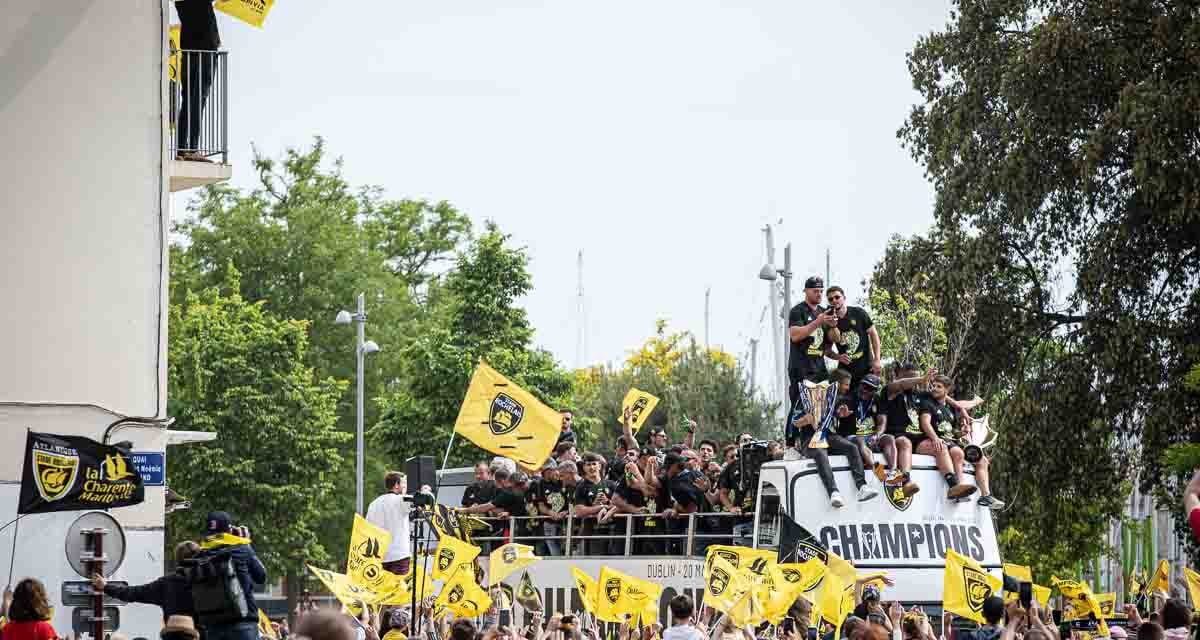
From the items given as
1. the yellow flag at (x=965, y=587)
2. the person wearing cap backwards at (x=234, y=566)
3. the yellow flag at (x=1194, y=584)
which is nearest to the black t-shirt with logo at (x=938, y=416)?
the yellow flag at (x=965, y=587)

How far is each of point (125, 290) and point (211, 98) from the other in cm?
372

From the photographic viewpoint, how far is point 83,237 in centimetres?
1797

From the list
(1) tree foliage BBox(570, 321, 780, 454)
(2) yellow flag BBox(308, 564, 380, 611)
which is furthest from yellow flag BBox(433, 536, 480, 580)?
(1) tree foliage BBox(570, 321, 780, 454)

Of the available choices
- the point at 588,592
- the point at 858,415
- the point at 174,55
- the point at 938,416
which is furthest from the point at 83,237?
the point at 938,416

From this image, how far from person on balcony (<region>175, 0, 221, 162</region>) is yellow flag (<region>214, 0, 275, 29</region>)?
1.97 feet

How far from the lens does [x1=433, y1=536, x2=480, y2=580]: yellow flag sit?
1658 cm

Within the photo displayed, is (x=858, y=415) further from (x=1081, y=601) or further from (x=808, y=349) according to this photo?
(x=1081, y=601)

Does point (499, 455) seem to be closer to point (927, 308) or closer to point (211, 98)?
point (211, 98)

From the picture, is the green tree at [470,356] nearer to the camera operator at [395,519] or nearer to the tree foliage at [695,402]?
the tree foliage at [695,402]

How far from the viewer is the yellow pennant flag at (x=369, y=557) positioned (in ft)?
54.5

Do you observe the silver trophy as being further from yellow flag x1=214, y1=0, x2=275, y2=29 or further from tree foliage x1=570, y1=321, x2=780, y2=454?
tree foliage x1=570, y1=321, x2=780, y2=454

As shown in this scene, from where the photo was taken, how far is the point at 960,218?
32344 mm

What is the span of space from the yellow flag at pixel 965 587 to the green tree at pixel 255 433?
88.6 feet

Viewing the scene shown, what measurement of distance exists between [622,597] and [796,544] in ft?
6.59
